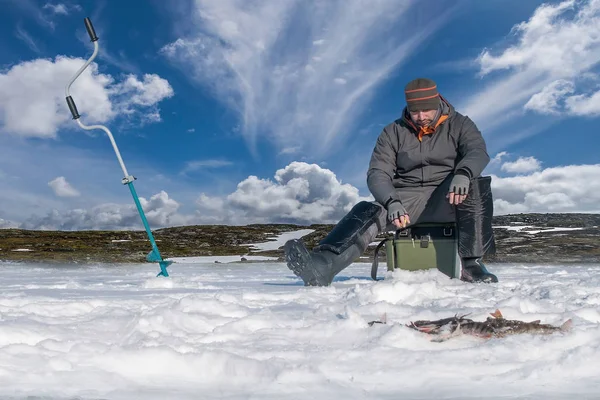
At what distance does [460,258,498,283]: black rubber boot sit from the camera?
456cm

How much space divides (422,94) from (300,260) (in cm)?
202

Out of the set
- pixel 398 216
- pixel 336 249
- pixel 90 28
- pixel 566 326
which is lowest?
pixel 566 326

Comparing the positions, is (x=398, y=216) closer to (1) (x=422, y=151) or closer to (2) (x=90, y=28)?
(1) (x=422, y=151)

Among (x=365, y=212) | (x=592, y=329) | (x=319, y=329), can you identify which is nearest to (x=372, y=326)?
(x=319, y=329)

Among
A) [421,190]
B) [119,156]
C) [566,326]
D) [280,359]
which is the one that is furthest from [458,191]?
[119,156]

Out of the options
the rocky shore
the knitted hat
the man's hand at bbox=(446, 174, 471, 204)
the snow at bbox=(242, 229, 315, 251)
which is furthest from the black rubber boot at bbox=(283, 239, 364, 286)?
the snow at bbox=(242, 229, 315, 251)

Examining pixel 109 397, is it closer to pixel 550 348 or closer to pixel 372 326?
pixel 372 326

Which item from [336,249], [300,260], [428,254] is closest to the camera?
[300,260]

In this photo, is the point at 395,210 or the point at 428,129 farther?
the point at 428,129

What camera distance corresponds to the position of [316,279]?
4164 millimetres

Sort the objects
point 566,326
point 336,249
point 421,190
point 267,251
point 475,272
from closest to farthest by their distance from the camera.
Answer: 1. point 566,326
2. point 336,249
3. point 475,272
4. point 421,190
5. point 267,251

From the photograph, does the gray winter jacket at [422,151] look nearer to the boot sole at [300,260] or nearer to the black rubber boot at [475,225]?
the black rubber boot at [475,225]

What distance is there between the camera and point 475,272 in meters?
4.66

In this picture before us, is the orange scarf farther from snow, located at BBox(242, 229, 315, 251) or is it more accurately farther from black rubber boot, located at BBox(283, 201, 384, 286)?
snow, located at BBox(242, 229, 315, 251)
